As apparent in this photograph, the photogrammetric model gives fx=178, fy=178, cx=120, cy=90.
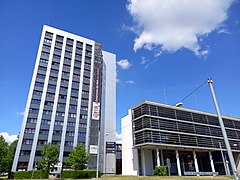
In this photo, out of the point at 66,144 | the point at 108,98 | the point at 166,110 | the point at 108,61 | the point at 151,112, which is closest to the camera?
the point at 151,112

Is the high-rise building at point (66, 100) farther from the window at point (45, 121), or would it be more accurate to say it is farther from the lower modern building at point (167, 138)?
the lower modern building at point (167, 138)

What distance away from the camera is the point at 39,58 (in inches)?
2408

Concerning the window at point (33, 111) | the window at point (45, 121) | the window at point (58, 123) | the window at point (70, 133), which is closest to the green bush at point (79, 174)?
the window at point (70, 133)

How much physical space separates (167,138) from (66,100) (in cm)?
3593

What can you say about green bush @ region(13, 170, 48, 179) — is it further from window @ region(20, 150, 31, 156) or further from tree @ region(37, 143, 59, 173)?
window @ region(20, 150, 31, 156)

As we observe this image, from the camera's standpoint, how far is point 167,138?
42062mm

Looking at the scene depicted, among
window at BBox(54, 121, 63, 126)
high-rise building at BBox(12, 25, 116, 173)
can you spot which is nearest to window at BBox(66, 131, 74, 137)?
high-rise building at BBox(12, 25, 116, 173)

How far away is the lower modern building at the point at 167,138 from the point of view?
41531mm

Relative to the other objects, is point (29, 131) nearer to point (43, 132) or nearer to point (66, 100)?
point (43, 132)

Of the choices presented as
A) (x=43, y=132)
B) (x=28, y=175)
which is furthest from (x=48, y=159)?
(x=43, y=132)

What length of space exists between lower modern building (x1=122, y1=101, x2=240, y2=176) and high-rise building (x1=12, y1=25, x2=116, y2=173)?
11.6 metres

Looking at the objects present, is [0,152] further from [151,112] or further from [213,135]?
[213,135]

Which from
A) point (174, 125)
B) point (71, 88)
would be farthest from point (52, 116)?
point (174, 125)

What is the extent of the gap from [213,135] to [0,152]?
51.8 meters
